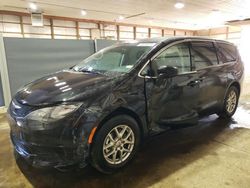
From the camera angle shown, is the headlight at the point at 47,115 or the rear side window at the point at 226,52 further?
the rear side window at the point at 226,52

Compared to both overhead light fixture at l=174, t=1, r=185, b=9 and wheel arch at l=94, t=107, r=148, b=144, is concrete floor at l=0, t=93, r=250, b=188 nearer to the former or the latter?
wheel arch at l=94, t=107, r=148, b=144

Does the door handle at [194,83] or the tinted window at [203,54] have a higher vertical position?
the tinted window at [203,54]

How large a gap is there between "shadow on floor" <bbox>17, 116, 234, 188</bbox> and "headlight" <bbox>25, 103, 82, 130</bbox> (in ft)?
2.08

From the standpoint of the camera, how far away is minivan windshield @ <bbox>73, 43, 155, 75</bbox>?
230cm

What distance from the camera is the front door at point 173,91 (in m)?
2.22

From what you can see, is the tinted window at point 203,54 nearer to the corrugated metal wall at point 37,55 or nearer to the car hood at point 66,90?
the car hood at point 66,90

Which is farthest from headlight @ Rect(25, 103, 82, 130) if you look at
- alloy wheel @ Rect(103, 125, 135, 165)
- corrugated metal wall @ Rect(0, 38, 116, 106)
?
corrugated metal wall @ Rect(0, 38, 116, 106)

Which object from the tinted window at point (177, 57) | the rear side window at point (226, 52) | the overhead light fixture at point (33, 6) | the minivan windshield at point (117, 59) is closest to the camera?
the minivan windshield at point (117, 59)

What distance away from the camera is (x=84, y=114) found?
5.68 ft

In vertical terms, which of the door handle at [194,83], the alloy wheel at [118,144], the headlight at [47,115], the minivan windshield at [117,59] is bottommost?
the alloy wheel at [118,144]

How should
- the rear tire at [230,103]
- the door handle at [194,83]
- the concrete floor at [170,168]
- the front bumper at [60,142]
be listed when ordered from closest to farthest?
the front bumper at [60,142] → the concrete floor at [170,168] → the door handle at [194,83] → the rear tire at [230,103]

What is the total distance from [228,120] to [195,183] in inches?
82.1

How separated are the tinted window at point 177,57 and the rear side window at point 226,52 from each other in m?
0.86

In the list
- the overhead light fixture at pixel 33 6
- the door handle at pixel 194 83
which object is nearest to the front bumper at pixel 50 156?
the door handle at pixel 194 83
